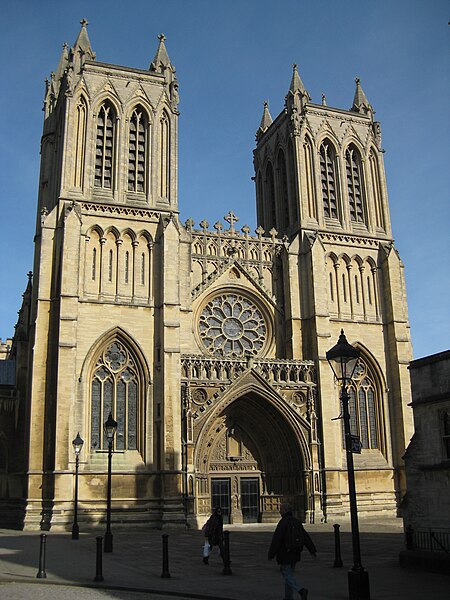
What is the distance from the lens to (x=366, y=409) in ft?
123

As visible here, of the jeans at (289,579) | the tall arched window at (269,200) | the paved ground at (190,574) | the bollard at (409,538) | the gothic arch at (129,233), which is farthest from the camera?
the tall arched window at (269,200)

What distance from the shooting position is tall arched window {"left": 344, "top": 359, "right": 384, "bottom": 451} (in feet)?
121

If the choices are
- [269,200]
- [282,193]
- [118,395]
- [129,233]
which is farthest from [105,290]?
[269,200]

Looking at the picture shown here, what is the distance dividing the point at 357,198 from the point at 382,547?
2605 cm

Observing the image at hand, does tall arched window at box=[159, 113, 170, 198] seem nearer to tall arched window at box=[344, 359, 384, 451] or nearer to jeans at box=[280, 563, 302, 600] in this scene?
tall arched window at box=[344, 359, 384, 451]

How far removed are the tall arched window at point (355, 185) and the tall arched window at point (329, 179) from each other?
0.92m

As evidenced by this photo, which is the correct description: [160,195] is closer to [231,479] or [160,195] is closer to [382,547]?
[231,479]

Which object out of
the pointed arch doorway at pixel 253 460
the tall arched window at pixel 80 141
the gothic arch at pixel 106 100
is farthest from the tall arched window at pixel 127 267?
the gothic arch at pixel 106 100

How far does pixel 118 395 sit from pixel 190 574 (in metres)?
18.0

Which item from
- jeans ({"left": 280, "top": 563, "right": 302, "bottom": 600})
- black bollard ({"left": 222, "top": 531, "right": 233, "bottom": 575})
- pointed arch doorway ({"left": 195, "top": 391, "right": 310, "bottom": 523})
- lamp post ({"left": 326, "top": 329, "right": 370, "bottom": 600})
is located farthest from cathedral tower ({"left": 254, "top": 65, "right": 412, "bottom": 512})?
jeans ({"left": 280, "top": 563, "right": 302, "bottom": 600})

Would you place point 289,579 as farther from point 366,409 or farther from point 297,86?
point 297,86

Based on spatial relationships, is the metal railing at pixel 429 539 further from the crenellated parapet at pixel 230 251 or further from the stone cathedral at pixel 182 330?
the crenellated parapet at pixel 230 251

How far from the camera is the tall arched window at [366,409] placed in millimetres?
36844

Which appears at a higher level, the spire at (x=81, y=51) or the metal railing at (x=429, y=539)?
the spire at (x=81, y=51)
